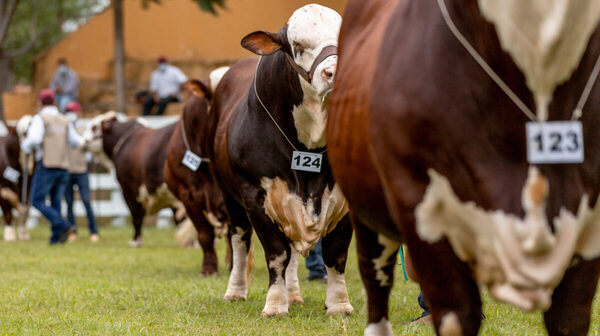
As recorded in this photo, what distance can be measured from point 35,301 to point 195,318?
168cm

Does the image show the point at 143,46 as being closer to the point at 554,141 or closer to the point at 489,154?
the point at 489,154

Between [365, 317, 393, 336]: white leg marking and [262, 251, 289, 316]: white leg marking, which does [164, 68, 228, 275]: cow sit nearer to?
[262, 251, 289, 316]: white leg marking

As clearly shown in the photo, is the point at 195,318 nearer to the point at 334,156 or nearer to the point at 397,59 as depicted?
the point at 334,156

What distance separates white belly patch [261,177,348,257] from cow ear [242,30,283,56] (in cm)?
80

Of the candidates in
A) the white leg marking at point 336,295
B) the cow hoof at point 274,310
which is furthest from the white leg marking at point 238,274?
the white leg marking at point 336,295

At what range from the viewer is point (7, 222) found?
1527cm

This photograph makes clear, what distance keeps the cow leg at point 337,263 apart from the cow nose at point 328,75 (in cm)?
119

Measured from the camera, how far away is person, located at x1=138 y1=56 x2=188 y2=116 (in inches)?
781

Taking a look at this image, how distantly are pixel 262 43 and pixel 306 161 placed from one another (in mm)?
753

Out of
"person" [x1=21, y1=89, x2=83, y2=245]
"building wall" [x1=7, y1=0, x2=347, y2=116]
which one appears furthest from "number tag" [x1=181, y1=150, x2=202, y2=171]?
"building wall" [x1=7, y1=0, x2=347, y2=116]

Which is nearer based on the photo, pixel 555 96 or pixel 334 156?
pixel 555 96

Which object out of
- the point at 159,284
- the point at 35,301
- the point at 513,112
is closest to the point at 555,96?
the point at 513,112

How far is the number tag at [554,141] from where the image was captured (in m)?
2.63

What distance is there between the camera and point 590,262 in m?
2.91
